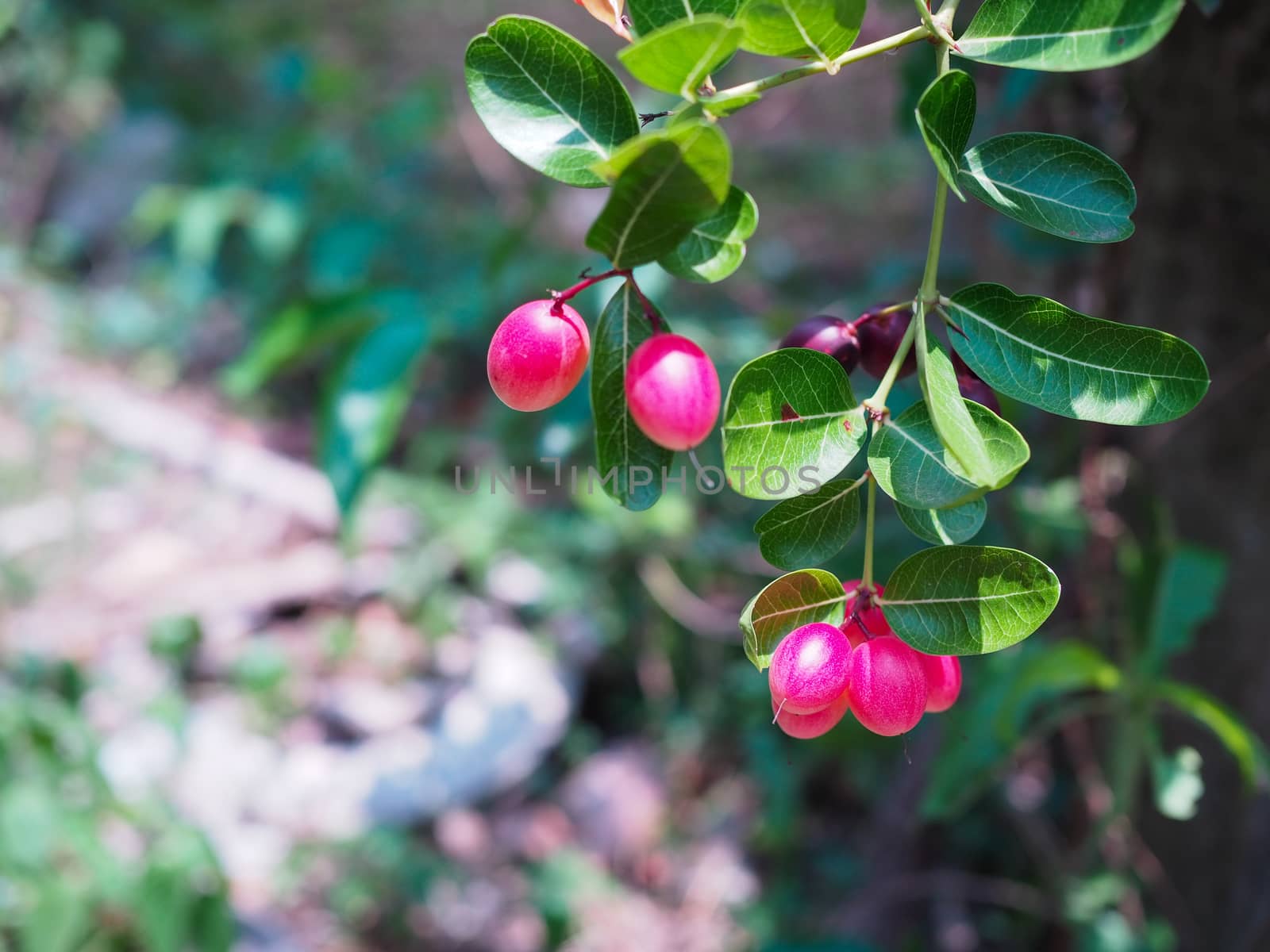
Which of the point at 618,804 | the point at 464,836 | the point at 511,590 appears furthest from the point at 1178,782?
the point at 511,590

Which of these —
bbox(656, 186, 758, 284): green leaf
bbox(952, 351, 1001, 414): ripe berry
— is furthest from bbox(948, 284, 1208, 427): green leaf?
bbox(656, 186, 758, 284): green leaf

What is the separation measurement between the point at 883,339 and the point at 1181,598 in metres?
0.71

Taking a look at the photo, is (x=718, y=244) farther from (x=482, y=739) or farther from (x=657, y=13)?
(x=482, y=739)

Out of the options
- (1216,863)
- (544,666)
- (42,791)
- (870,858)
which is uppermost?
(1216,863)

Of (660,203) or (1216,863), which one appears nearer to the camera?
(660,203)

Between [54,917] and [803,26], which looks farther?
[54,917]

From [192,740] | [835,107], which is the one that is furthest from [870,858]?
[835,107]

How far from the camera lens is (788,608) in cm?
55

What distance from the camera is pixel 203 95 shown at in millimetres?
4895

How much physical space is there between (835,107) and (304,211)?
3.43 m

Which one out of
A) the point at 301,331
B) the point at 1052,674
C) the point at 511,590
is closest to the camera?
the point at 1052,674

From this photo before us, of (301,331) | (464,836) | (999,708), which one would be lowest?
(464,836)

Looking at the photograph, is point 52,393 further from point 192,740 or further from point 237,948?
point 237,948

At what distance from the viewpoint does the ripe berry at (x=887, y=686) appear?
0.51m
